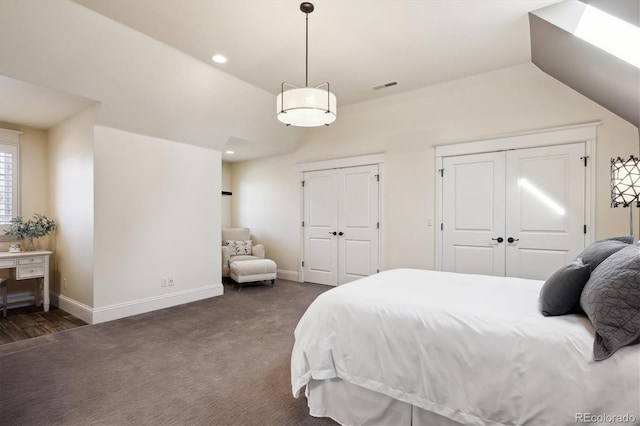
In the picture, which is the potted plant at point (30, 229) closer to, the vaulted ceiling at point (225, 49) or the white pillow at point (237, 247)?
the vaulted ceiling at point (225, 49)

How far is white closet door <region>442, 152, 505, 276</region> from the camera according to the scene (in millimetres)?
4145

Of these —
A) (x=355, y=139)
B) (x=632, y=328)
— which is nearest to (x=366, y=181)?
(x=355, y=139)

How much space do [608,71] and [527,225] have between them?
1843 millimetres

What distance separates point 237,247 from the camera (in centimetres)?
605

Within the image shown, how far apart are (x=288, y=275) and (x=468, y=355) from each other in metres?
4.90

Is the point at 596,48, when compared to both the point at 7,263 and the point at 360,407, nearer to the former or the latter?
the point at 360,407

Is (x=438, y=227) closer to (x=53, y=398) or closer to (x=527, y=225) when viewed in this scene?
(x=527, y=225)

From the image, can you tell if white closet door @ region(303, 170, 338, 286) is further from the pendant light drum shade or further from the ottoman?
the pendant light drum shade

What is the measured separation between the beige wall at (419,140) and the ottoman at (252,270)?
2.45 feet

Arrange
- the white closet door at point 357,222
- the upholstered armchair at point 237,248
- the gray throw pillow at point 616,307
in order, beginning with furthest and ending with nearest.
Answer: the upholstered armchair at point 237,248
the white closet door at point 357,222
the gray throw pillow at point 616,307

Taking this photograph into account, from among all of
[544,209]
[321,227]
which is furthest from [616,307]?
[321,227]

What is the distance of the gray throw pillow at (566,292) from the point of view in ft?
5.04

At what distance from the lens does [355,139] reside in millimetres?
5395

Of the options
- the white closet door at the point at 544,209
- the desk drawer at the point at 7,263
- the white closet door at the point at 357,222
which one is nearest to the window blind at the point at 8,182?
the desk drawer at the point at 7,263
